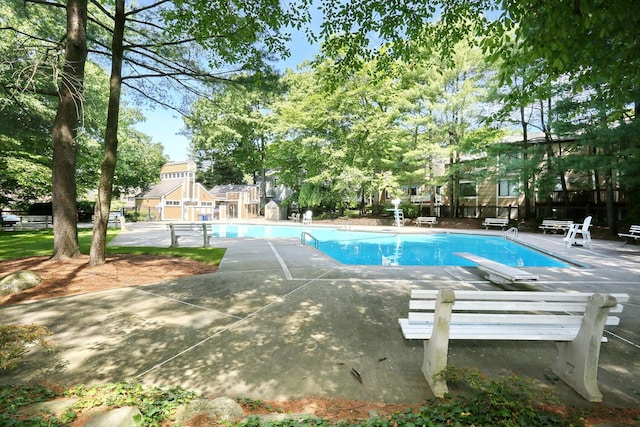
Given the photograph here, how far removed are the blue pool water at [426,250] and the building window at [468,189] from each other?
1157 centimetres

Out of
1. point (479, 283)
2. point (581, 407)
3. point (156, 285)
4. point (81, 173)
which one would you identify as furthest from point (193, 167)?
point (581, 407)

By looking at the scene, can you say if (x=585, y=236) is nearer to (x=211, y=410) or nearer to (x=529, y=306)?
(x=529, y=306)

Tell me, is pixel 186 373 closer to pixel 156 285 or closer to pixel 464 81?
pixel 156 285

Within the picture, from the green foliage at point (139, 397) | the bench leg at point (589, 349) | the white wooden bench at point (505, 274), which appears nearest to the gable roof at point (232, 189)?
the white wooden bench at point (505, 274)

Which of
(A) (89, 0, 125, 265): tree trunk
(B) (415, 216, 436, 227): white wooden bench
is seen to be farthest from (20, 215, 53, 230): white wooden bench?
(B) (415, 216, 436, 227): white wooden bench

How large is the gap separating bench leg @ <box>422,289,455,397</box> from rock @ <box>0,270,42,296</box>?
7.64 m

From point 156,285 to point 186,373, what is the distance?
4.11m

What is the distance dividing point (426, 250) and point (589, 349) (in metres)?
12.9

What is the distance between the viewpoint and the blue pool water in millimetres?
12094

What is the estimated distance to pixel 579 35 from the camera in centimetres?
429

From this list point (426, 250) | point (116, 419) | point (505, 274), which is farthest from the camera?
point (426, 250)

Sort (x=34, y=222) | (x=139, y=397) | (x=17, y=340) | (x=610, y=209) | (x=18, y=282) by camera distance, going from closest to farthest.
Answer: (x=139, y=397)
(x=17, y=340)
(x=18, y=282)
(x=610, y=209)
(x=34, y=222)

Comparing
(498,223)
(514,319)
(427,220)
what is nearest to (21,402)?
(514,319)

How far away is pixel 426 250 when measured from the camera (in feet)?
50.4
